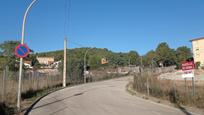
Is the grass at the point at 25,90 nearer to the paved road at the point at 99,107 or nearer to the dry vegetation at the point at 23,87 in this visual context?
the dry vegetation at the point at 23,87

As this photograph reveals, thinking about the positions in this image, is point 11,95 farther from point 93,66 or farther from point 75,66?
point 93,66

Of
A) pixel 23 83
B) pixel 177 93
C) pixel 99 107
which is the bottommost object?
pixel 99 107

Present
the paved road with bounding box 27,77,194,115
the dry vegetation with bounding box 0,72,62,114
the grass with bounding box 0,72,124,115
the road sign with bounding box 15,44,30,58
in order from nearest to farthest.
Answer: the paved road with bounding box 27,77,194,115, the road sign with bounding box 15,44,30,58, the grass with bounding box 0,72,124,115, the dry vegetation with bounding box 0,72,62,114

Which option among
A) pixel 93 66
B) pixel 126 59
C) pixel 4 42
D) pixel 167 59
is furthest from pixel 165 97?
pixel 126 59

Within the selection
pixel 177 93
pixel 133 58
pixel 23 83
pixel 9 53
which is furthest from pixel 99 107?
pixel 133 58

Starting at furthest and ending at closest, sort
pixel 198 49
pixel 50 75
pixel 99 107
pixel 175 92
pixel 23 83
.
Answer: pixel 198 49 < pixel 50 75 < pixel 23 83 < pixel 175 92 < pixel 99 107

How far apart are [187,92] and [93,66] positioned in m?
95.7

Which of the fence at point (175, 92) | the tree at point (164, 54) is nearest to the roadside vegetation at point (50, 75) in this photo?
the tree at point (164, 54)

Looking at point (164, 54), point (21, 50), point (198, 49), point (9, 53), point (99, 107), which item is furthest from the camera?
point (164, 54)

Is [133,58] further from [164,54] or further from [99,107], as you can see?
[99,107]

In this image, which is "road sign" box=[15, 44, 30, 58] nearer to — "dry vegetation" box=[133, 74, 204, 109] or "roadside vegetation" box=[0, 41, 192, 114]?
"roadside vegetation" box=[0, 41, 192, 114]

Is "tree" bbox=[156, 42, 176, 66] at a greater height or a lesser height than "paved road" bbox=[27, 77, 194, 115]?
greater

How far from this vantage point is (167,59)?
100 metres

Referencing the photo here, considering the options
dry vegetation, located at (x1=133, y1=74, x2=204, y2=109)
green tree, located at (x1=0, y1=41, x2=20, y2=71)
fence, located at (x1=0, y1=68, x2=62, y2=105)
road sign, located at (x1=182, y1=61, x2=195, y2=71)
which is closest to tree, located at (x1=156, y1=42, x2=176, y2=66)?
green tree, located at (x1=0, y1=41, x2=20, y2=71)
